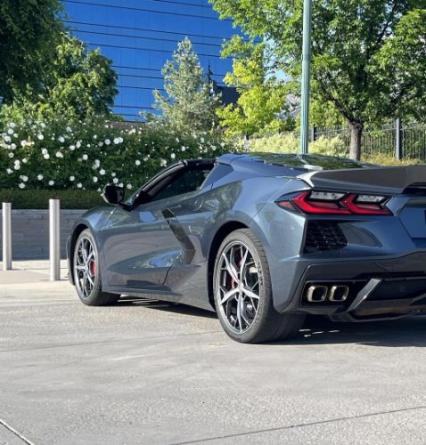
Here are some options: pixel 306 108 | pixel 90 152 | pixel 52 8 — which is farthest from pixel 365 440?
pixel 52 8

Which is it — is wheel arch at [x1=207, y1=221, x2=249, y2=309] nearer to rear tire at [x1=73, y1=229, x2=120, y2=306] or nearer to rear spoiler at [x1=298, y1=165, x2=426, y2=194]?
rear spoiler at [x1=298, y1=165, x2=426, y2=194]

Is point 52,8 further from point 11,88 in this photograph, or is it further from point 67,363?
point 67,363

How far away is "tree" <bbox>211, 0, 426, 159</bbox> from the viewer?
15961 mm

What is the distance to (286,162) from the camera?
5.54 meters

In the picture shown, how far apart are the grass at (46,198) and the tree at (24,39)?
9.30 feet

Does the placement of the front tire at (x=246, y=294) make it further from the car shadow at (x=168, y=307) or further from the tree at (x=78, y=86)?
the tree at (x=78, y=86)

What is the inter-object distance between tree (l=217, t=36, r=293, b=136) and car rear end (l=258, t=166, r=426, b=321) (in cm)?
1406

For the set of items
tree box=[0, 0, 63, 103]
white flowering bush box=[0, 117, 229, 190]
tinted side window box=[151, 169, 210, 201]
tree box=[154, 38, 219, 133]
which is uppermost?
tree box=[154, 38, 219, 133]

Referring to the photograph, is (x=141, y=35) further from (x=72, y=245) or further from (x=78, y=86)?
(x=72, y=245)

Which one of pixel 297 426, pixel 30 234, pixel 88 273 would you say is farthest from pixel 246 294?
pixel 30 234

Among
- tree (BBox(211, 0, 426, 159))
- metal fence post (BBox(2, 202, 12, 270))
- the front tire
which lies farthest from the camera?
tree (BBox(211, 0, 426, 159))

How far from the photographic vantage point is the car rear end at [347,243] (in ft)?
15.4

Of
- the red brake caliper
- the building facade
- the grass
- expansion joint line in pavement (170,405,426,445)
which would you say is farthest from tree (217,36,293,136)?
the building facade

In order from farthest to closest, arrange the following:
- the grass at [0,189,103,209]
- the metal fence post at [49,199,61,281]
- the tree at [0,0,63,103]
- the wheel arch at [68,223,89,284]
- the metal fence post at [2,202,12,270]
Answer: the tree at [0,0,63,103]
the grass at [0,189,103,209]
the metal fence post at [2,202,12,270]
the metal fence post at [49,199,61,281]
the wheel arch at [68,223,89,284]
